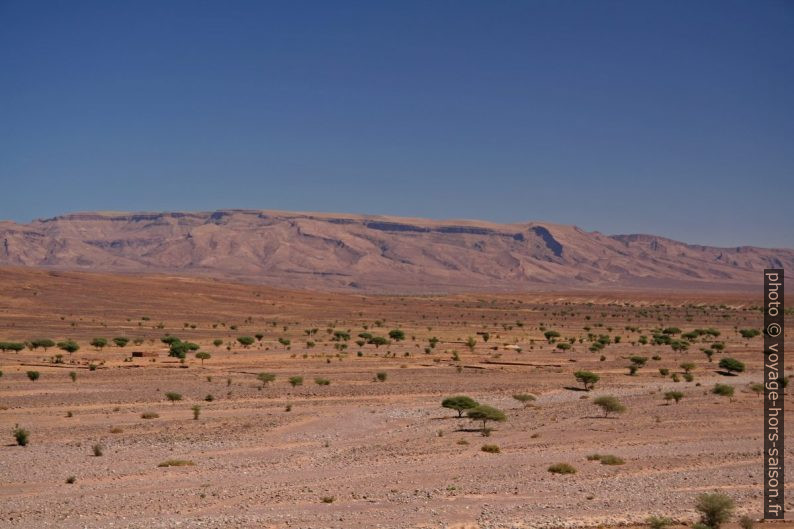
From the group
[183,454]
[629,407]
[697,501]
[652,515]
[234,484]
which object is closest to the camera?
[652,515]

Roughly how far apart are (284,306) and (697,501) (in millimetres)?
93126

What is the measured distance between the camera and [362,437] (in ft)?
90.8

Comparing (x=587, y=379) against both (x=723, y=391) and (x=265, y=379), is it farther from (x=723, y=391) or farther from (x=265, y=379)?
(x=265, y=379)

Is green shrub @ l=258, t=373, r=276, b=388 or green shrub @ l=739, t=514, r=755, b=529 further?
green shrub @ l=258, t=373, r=276, b=388

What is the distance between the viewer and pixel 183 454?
24312 millimetres

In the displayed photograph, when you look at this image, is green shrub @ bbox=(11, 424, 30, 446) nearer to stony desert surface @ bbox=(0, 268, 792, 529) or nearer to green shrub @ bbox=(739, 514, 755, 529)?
stony desert surface @ bbox=(0, 268, 792, 529)

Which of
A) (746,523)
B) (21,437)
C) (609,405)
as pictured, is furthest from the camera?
(609,405)

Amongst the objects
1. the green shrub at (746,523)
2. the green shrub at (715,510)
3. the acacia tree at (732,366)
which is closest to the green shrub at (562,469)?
the green shrub at (715,510)

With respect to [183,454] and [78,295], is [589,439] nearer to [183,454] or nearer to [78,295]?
[183,454]

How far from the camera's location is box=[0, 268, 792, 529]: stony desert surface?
60.5 ft

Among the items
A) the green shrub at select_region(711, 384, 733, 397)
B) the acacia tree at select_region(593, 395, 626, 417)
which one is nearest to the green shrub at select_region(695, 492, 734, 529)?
the acacia tree at select_region(593, 395, 626, 417)

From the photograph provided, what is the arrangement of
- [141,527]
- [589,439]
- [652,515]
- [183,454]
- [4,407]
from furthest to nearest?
[4,407] < [589,439] < [183,454] < [652,515] < [141,527]

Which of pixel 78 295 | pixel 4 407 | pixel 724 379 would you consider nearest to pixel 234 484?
pixel 4 407

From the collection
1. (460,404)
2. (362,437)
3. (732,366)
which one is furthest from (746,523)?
(732,366)
